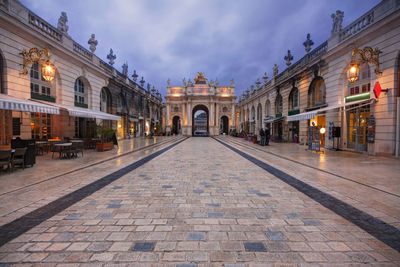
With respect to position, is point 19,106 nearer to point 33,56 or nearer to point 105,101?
point 33,56

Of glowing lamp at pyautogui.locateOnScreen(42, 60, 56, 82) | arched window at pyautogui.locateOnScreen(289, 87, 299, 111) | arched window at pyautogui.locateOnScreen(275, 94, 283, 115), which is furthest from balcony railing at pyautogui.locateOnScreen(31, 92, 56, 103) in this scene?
arched window at pyautogui.locateOnScreen(275, 94, 283, 115)

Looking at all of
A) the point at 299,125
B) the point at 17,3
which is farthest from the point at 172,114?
the point at 17,3

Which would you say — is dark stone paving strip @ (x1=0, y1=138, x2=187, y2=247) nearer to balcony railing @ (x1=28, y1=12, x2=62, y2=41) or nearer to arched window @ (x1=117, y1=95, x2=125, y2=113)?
balcony railing @ (x1=28, y1=12, x2=62, y2=41)

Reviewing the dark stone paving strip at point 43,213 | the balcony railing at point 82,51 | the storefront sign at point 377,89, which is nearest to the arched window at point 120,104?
the balcony railing at point 82,51

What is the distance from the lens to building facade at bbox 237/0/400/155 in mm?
8477

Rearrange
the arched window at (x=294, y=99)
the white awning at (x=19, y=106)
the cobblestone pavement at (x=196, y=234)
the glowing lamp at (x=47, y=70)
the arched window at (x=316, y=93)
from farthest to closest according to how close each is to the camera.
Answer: the arched window at (x=294, y=99) → the arched window at (x=316, y=93) → the glowing lamp at (x=47, y=70) → the white awning at (x=19, y=106) → the cobblestone pavement at (x=196, y=234)

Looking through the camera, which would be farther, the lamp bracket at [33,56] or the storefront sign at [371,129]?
the storefront sign at [371,129]

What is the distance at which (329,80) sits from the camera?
40.8 feet

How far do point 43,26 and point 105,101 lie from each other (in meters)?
8.76

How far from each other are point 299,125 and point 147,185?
16223 mm

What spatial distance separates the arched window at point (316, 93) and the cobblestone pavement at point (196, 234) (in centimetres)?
1325

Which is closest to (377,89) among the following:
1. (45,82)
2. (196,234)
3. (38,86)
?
(196,234)

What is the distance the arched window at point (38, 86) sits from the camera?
400 inches

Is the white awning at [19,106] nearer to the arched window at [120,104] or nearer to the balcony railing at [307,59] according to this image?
the arched window at [120,104]
